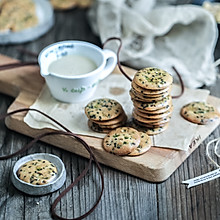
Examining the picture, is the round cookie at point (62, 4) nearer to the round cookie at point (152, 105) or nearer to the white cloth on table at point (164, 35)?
the white cloth on table at point (164, 35)

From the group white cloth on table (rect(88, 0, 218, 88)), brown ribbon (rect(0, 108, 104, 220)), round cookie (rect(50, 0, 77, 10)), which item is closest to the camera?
brown ribbon (rect(0, 108, 104, 220))

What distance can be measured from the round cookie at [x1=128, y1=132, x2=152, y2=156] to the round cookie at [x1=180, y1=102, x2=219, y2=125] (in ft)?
0.61

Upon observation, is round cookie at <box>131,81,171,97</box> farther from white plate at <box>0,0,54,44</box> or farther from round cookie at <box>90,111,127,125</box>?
white plate at <box>0,0,54,44</box>

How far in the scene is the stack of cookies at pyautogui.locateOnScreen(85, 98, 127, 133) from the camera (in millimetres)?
1481

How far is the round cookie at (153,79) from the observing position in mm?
1393

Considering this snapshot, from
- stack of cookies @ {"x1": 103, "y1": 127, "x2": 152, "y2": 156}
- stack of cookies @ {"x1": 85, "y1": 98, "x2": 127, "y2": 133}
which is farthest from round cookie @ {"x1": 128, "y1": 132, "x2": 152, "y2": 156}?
stack of cookies @ {"x1": 85, "y1": 98, "x2": 127, "y2": 133}

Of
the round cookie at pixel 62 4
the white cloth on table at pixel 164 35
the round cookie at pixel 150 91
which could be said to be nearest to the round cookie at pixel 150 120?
the round cookie at pixel 150 91

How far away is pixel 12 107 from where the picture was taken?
1626 mm

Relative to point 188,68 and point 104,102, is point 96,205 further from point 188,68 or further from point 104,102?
point 188,68

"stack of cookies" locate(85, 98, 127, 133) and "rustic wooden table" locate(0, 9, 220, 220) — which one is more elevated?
"stack of cookies" locate(85, 98, 127, 133)

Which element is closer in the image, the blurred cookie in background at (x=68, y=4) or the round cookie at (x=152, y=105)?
the round cookie at (x=152, y=105)

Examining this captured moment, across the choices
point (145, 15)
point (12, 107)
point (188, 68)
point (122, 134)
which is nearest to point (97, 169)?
point (122, 134)

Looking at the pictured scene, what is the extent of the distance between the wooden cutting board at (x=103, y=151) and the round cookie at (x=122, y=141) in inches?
0.8

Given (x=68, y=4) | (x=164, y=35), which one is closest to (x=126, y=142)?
(x=164, y=35)
